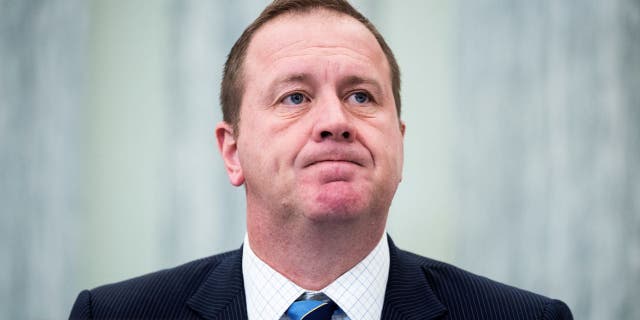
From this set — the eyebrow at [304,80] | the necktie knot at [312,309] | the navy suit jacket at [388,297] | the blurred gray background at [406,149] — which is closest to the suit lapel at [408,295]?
the navy suit jacket at [388,297]

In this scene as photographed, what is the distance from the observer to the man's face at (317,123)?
4.22 ft

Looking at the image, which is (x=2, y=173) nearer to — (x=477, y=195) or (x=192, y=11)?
(x=192, y=11)

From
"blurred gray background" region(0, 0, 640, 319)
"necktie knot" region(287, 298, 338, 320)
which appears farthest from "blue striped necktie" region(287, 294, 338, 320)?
"blurred gray background" region(0, 0, 640, 319)

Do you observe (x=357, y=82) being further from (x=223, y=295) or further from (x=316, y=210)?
(x=223, y=295)

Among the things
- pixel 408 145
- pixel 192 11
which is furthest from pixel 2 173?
pixel 408 145

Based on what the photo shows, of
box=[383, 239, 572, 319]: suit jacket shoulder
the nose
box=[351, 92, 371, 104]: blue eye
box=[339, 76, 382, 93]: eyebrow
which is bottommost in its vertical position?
box=[383, 239, 572, 319]: suit jacket shoulder

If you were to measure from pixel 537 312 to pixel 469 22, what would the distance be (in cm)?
136

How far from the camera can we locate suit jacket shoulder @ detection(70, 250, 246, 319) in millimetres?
1404

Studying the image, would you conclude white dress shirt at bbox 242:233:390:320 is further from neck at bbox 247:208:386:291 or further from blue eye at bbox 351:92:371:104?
blue eye at bbox 351:92:371:104

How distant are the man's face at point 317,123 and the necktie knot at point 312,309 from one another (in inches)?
7.3

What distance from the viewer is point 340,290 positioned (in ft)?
4.35

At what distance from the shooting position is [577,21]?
2.38 metres

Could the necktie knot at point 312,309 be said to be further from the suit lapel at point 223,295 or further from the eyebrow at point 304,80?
the eyebrow at point 304,80

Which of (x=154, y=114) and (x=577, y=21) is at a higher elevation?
(x=577, y=21)
